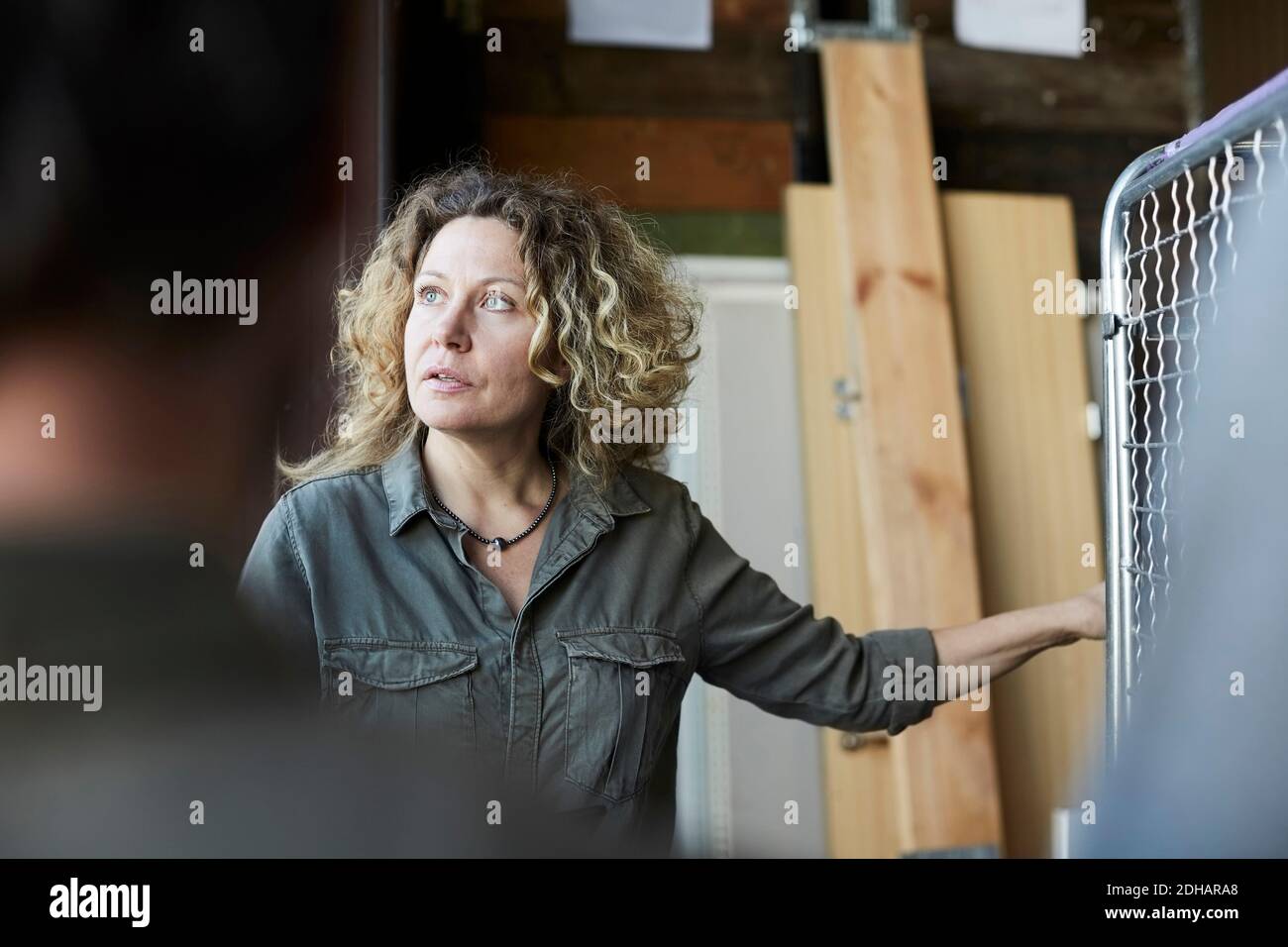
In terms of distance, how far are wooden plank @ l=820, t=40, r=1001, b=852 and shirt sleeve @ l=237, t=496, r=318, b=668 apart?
96 centimetres

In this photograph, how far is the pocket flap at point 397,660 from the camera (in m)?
0.89

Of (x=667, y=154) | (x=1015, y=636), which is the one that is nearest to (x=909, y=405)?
(x=667, y=154)

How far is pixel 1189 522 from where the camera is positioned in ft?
3.07

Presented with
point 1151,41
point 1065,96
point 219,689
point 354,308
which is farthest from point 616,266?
point 1151,41

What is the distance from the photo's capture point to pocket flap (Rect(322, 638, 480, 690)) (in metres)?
Result: 0.89

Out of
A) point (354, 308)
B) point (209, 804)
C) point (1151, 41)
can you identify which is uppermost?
point (1151, 41)

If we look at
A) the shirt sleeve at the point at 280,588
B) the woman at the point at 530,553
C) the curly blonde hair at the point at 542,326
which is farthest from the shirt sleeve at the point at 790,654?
the shirt sleeve at the point at 280,588

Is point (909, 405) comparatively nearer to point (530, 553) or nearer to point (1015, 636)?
point (1015, 636)

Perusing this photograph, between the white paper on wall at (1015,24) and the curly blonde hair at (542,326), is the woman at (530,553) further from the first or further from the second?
the white paper on wall at (1015,24)

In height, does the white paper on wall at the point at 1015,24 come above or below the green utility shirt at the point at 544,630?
above

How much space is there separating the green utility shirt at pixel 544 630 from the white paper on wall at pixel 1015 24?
1.26 metres

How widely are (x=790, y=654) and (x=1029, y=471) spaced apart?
→ 2.99 ft

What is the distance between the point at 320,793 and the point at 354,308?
425 mm

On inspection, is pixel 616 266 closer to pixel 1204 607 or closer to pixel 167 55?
Result: pixel 167 55
